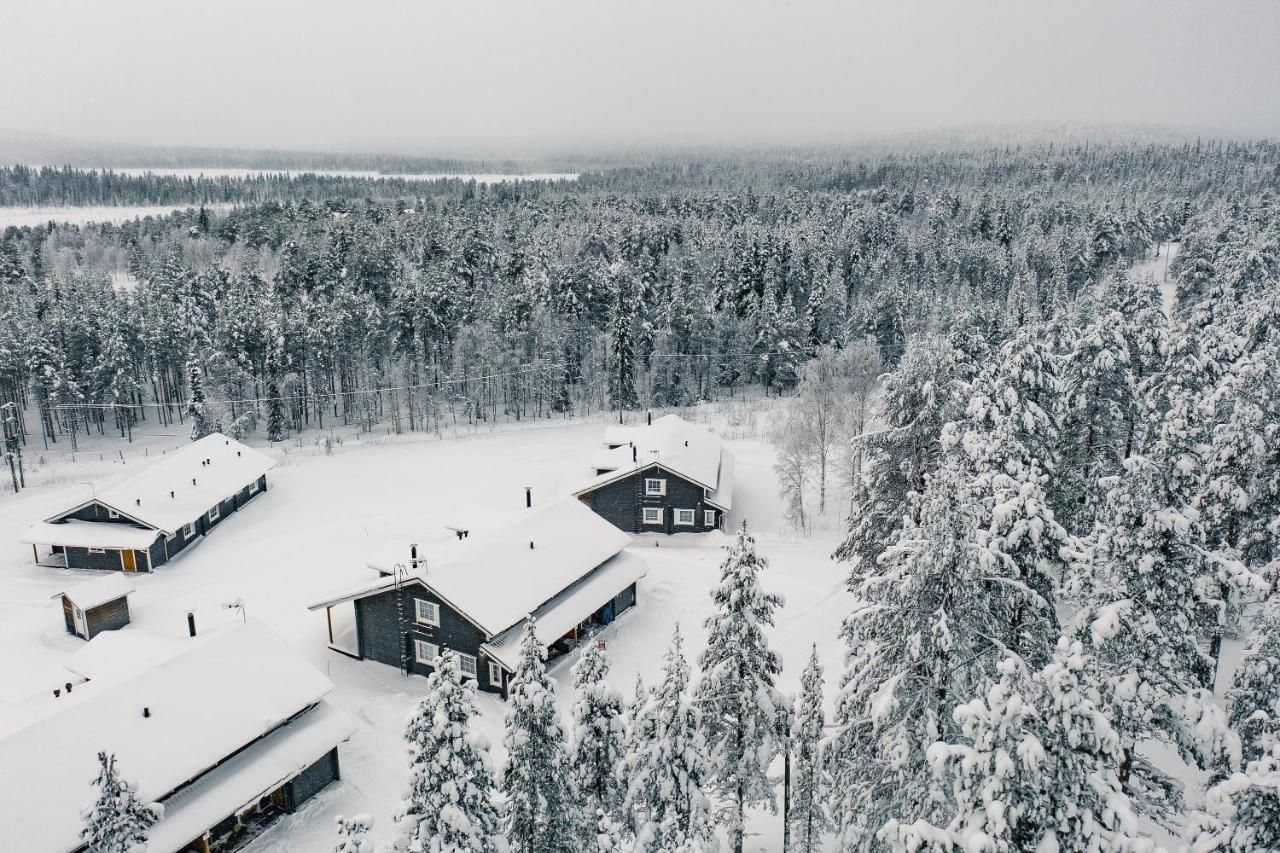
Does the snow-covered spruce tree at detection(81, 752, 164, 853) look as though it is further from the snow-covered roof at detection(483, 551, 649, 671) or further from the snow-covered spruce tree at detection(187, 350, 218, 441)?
the snow-covered spruce tree at detection(187, 350, 218, 441)

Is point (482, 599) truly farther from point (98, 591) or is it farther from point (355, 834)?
point (98, 591)

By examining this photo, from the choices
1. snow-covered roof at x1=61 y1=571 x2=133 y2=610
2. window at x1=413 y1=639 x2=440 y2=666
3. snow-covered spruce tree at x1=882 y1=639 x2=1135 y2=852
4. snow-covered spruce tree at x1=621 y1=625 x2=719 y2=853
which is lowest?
window at x1=413 y1=639 x2=440 y2=666

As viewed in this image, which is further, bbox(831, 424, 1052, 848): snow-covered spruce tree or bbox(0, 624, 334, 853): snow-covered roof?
bbox(0, 624, 334, 853): snow-covered roof

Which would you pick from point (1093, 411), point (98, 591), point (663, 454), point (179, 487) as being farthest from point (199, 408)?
point (1093, 411)

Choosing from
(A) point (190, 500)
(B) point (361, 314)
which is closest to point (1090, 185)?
(B) point (361, 314)

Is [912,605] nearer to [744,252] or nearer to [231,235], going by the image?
[744,252]

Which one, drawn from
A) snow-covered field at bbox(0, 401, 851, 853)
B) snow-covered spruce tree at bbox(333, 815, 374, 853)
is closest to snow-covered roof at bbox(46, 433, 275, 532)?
snow-covered field at bbox(0, 401, 851, 853)
